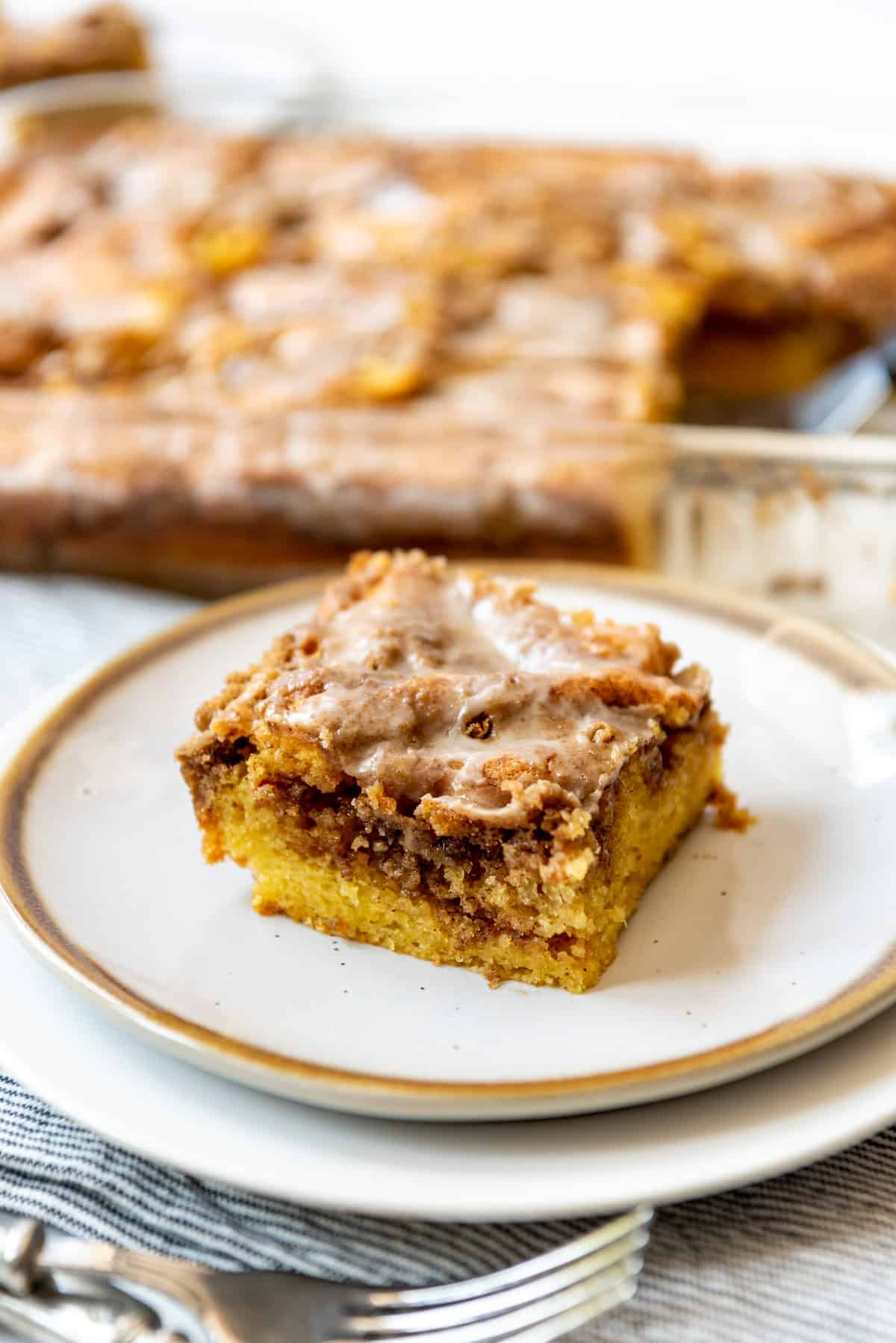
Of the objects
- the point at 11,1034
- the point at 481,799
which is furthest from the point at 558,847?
the point at 11,1034

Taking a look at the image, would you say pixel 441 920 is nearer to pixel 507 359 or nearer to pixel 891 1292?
pixel 891 1292

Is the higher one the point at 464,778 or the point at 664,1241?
the point at 464,778

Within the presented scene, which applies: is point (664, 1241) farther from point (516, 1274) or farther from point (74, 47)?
point (74, 47)

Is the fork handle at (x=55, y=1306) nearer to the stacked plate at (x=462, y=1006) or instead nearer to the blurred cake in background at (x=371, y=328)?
the stacked plate at (x=462, y=1006)

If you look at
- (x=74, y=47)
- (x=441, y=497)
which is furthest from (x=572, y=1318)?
(x=74, y=47)

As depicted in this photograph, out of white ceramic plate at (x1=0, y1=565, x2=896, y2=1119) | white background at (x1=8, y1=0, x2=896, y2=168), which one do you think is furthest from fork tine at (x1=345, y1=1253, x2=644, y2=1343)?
white background at (x1=8, y1=0, x2=896, y2=168)

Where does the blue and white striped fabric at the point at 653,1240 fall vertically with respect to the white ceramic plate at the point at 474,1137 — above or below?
below

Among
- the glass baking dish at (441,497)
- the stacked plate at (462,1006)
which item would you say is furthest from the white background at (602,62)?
the stacked plate at (462,1006)
